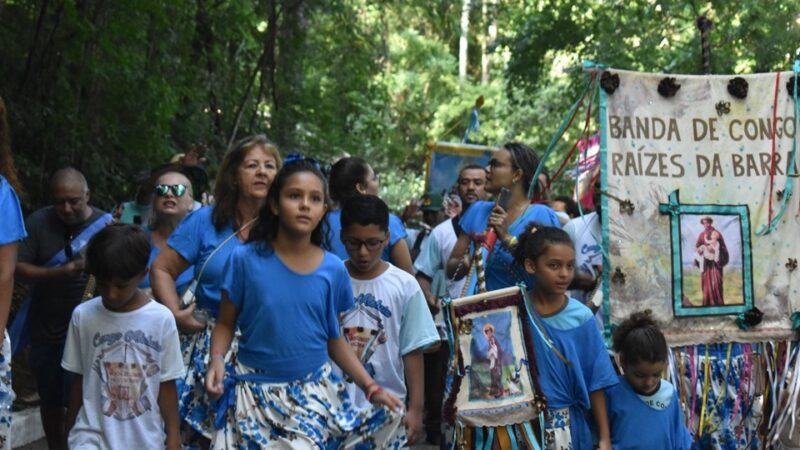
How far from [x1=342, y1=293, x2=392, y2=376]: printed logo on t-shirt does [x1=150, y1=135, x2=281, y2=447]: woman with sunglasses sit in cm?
63

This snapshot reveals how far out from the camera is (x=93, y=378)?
18.3 ft

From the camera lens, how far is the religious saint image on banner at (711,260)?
24.2 feet

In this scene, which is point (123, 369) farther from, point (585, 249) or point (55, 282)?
point (585, 249)

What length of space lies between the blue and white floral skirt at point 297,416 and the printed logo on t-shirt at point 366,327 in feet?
2.72

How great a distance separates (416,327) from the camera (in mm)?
6031

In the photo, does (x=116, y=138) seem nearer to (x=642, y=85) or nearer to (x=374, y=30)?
(x=642, y=85)

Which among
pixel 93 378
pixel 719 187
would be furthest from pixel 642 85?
pixel 93 378

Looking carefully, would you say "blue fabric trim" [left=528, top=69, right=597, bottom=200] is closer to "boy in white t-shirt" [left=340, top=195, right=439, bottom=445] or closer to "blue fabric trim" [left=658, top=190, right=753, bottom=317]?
"blue fabric trim" [left=658, top=190, right=753, bottom=317]

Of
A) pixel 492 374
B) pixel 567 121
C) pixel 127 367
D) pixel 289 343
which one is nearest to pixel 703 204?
pixel 567 121

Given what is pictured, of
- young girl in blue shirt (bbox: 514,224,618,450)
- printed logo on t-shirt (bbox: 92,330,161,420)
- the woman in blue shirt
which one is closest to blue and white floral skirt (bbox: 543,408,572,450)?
young girl in blue shirt (bbox: 514,224,618,450)

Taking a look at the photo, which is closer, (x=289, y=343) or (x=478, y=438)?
(x=289, y=343)

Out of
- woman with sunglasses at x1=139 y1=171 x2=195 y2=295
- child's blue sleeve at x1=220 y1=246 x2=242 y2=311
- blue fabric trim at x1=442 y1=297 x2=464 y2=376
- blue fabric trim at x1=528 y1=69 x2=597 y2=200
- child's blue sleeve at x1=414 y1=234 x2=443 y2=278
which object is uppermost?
blue fabric trim at x1=528 y1=69 x2=597 y2=200

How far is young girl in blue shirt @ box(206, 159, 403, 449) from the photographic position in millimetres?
5023

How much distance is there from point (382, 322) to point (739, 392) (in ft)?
8.26
